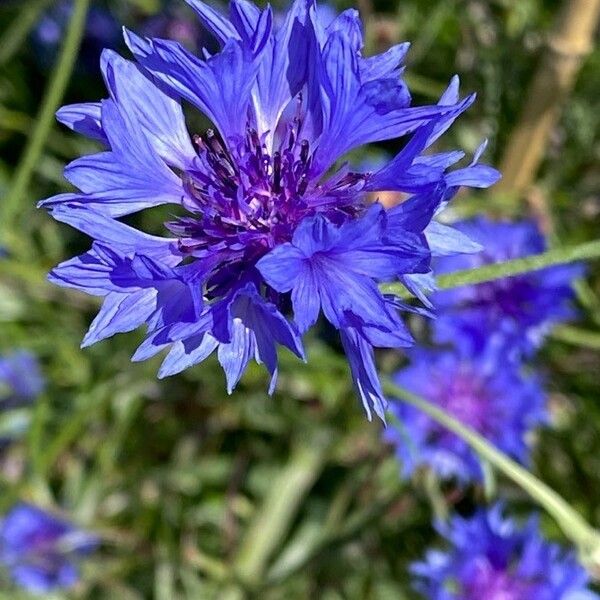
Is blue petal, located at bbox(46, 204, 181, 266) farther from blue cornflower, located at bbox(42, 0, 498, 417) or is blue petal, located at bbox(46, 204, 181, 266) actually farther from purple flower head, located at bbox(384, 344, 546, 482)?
purple flower head, located at bbox(384, 344, 546, 482)

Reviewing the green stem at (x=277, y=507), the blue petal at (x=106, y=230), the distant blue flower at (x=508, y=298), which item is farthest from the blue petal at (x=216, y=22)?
the green stem at (x=277, y=507)

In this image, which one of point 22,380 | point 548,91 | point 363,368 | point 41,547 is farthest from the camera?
point 22,380

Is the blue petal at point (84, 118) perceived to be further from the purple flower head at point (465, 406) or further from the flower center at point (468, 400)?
the flower center at point (468, 400)

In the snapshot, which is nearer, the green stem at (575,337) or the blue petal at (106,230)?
the blue petal at (106,230)

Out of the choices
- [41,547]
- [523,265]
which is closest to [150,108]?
[523,265]

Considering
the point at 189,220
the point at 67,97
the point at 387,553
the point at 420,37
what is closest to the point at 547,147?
the point at 420,37

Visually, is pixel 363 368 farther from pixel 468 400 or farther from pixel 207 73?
pixel 468 400

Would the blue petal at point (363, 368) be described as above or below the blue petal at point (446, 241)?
below

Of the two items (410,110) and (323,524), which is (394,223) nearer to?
(410,110)
